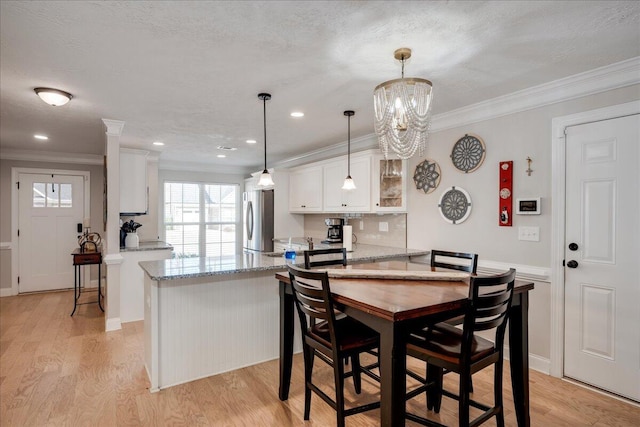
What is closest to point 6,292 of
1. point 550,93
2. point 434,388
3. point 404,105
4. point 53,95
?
point 53,95

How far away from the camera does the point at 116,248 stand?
3889mm

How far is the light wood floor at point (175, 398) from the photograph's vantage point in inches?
86.6

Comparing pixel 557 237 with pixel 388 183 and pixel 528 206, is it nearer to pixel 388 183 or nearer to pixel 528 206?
pixel 528 206

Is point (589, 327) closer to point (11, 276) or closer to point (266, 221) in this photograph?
point (266, 221)

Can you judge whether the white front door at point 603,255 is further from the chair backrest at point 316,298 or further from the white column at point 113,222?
the white column at point 113,222

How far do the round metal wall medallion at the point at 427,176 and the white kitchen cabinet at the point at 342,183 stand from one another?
0.57 metres

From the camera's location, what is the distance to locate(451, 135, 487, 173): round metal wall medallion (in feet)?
10.8

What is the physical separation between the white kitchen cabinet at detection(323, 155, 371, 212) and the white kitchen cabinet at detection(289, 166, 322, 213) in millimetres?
170

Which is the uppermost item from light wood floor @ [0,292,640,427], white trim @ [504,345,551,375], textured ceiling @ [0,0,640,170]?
textured ceiling @ [0,0,640,170]

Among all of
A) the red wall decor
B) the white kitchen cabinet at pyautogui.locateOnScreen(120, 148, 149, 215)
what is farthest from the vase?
the red wall decor

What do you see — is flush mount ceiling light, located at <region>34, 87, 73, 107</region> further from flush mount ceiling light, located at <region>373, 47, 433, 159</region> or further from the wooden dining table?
flush mount ceiling light, located at <region>373, 47, 433, 159</region>

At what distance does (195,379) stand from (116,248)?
1982 mm

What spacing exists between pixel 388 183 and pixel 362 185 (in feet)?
1.04

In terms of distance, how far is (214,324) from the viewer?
2.81 metres
